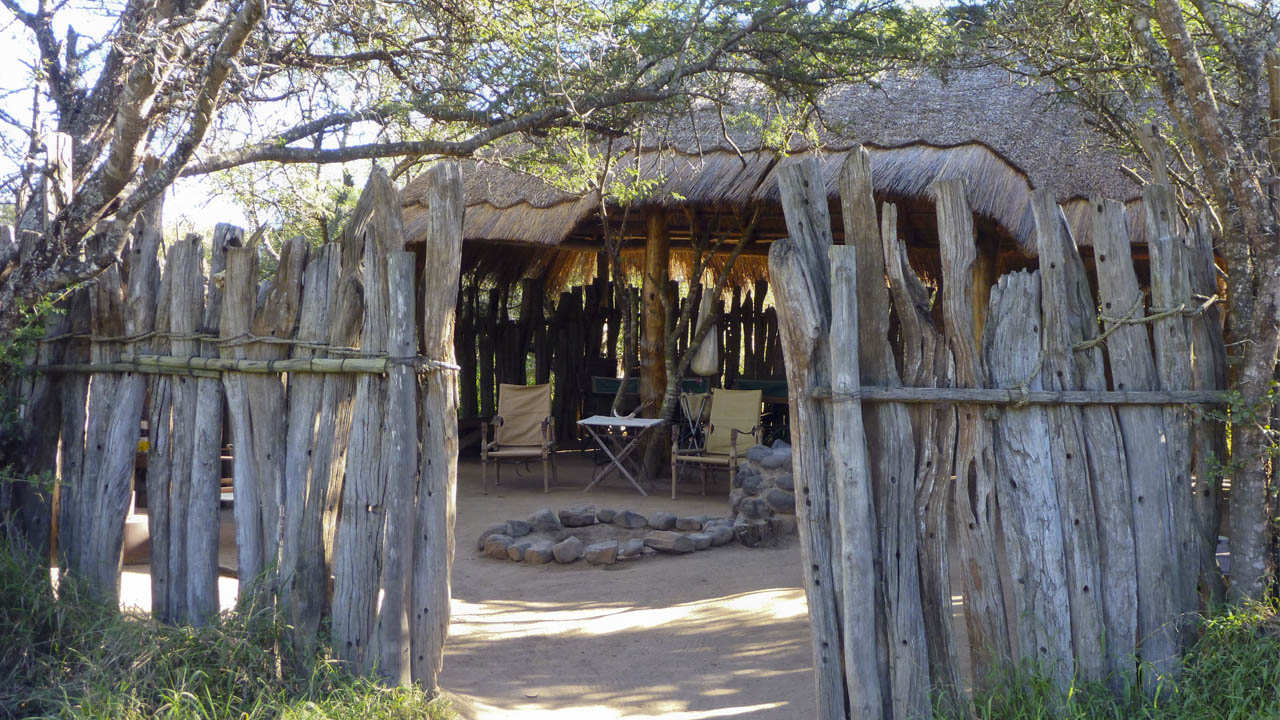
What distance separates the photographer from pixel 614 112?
26.0ft

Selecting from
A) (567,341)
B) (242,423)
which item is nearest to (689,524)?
(242,423)

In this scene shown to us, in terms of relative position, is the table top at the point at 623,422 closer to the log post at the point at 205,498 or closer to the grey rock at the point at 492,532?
the grey rock at the point at 492,532

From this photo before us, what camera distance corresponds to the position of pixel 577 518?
766 centimetres

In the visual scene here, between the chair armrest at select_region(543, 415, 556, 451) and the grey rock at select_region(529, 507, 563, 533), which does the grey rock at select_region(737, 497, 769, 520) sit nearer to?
the grey rock at select_region(529, 507, 563, 533)

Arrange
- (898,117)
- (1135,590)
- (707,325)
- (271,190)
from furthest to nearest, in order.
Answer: (271,190)
(707,325)
(898,117)
(1135,590)

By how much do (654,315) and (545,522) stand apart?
3468mm

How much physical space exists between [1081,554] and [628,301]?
789 centimetres

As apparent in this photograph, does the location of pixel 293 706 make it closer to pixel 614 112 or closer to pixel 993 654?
pixel 993 654

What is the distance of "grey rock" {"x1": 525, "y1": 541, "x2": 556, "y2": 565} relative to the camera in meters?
6.76

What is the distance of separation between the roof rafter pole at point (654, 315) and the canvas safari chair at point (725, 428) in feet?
1.93

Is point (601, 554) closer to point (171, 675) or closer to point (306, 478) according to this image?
point (306, 478)

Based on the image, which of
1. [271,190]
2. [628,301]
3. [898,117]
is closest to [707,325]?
[628,301]

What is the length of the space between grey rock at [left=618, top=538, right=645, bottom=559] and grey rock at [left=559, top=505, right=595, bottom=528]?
0.83m

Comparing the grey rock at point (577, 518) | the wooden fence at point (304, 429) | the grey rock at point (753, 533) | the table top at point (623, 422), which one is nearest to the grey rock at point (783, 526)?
the grey rock at point (753, 533)
